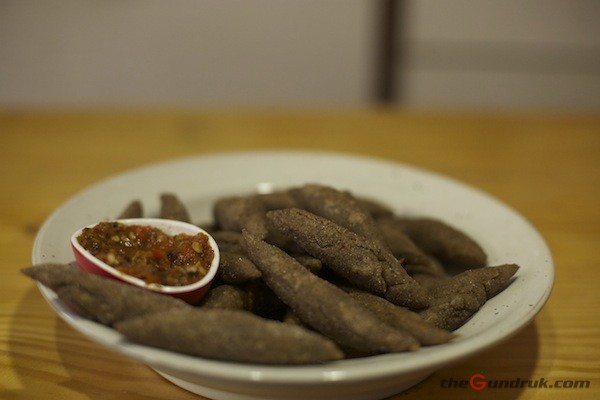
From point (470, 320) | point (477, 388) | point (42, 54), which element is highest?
point (42, 54)

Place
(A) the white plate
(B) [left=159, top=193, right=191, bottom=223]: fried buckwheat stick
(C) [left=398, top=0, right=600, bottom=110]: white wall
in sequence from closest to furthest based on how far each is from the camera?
(A) the white plate → (B) [left=159, top=193, right=191, bottom=223]: fried buckwheat stick → (C) [left=398, top=0, right=600, bottom=110]: white wall

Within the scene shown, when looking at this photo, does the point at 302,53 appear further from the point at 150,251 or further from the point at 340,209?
the point at 150,251

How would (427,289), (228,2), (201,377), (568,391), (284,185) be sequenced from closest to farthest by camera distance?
(201,377), (568,391), (427,289), (284,185), (228,2)

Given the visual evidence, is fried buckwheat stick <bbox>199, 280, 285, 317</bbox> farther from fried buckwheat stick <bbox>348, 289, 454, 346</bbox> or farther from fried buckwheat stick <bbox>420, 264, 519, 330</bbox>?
fried buckwheat stick <bbox>420, 264, 519, 330</bbox>

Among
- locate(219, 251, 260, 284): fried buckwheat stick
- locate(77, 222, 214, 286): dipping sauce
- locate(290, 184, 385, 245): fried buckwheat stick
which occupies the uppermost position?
locate(290, 184, 385, 245): fried buckwheat stick

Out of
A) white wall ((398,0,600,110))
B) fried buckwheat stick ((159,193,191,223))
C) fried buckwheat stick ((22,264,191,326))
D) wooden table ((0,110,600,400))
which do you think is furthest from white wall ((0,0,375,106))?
fried buckwheat stick ((22,264,191,326))

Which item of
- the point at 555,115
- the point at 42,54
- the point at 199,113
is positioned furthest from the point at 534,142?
the point at 42,54

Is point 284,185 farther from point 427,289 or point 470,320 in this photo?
point 470,320
